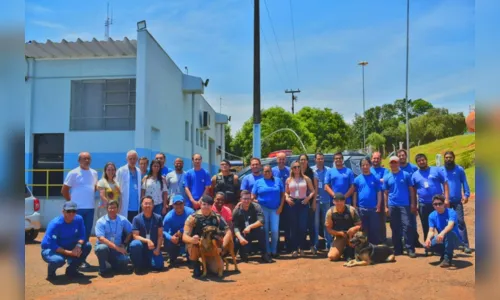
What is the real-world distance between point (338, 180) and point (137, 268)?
378 centimetres

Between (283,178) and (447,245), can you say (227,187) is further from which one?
(447,245)

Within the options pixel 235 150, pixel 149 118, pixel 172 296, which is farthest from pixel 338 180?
pixel 235 150

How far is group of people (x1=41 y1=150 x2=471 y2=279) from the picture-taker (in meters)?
6.55

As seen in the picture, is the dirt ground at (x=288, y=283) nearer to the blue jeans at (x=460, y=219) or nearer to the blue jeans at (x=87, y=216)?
the blue jeans at (x=460, y=219)

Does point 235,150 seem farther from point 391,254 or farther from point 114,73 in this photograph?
point 391,254

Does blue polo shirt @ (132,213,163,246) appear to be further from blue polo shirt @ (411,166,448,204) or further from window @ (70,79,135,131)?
window @ (70,79,135,131)

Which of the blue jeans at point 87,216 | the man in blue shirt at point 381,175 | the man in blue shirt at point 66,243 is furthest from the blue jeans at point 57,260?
the man in blue shirt at point 381,175

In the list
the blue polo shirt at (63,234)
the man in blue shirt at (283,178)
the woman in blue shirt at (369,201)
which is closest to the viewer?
the blue polo shirt at (63,234)

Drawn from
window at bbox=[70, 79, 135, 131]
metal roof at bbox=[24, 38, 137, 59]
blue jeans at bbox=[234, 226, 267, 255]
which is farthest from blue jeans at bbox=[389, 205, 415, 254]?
metal roof at bbox=[24, 38, 137, 59]

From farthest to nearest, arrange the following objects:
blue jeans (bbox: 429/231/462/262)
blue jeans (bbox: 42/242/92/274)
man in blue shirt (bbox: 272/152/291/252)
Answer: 1. man in blue shirt (bbox: 272/152/291/252)
2. blue jeans (bbox: 429/231/462/262)
3. blue jeans (bbox: 42/242/92/274)

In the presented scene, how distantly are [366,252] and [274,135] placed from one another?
127 feet

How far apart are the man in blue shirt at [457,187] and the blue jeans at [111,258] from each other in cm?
564

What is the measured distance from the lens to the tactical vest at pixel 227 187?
773 cm

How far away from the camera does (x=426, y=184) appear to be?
24.2ft
